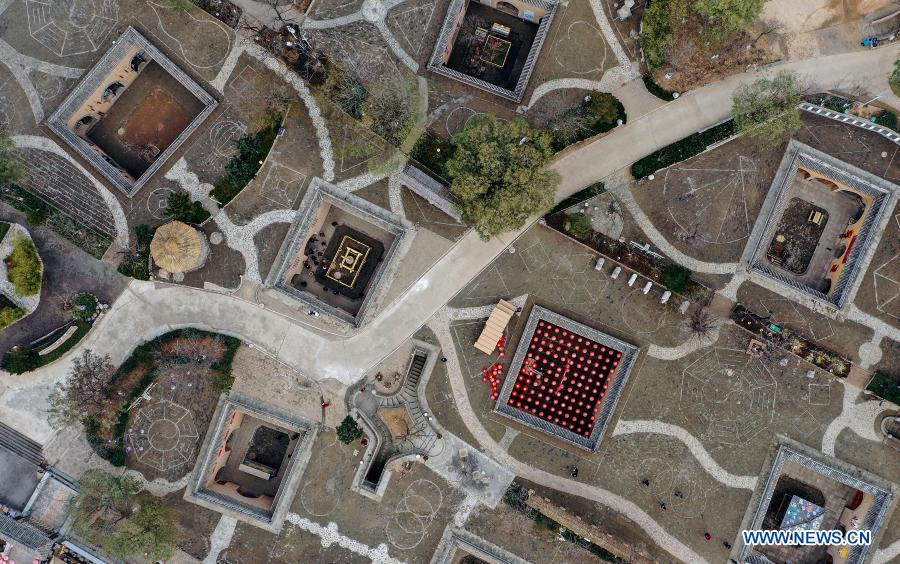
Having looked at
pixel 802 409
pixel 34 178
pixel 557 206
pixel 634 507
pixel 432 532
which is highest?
pixel 557 206

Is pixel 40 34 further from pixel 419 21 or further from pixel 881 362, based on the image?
pixel 881 362

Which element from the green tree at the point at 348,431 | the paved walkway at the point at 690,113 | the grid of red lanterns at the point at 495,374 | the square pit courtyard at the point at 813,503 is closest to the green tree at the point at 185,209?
the green tree at the point at 348,431

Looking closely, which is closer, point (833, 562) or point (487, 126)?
point (487, 126)

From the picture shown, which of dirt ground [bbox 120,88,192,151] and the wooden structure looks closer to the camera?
the wooden structure

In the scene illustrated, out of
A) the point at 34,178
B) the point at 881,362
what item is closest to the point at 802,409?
the point at 881,362

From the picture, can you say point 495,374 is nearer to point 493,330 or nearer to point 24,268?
point 493,330

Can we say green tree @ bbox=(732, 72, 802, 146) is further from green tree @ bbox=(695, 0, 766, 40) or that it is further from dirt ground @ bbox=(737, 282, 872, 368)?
dirt ground @ bbox=(737, 282, 872, 368)

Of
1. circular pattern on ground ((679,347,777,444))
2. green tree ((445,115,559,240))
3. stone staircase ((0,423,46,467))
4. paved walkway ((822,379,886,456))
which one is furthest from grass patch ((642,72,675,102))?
stone staircase ((0,423,46,467))
